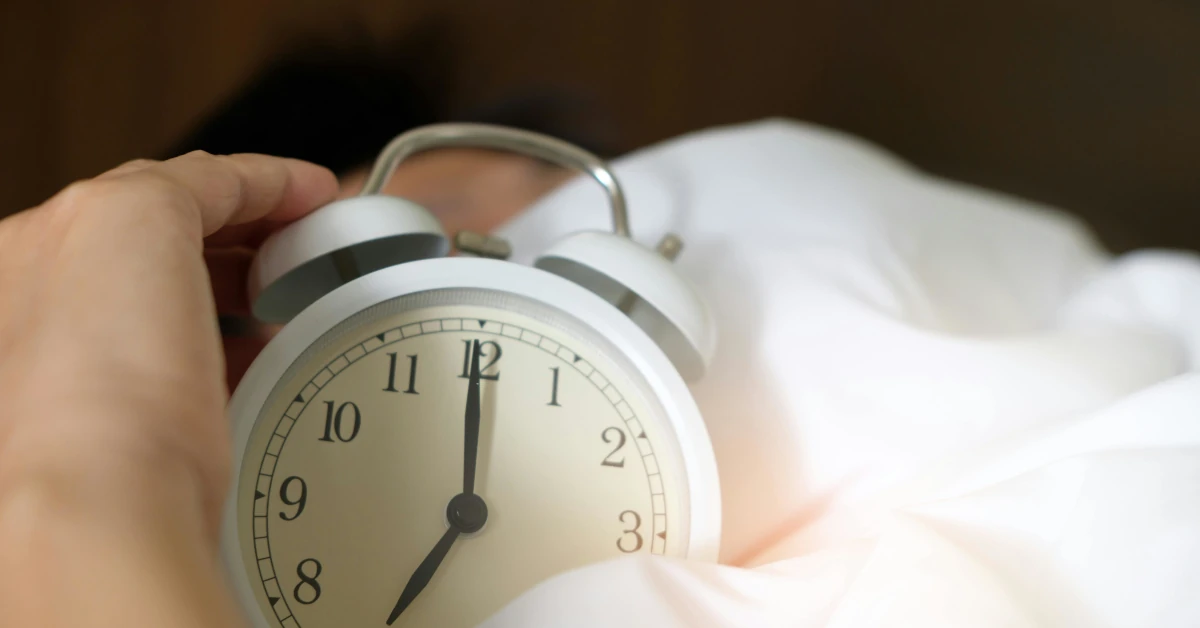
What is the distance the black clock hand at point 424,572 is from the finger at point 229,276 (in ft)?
0.86

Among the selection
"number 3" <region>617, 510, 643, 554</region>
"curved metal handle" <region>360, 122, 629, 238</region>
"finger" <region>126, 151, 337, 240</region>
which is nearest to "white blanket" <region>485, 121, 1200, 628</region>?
"number 3" <region>617, 510, 643, 554</region>

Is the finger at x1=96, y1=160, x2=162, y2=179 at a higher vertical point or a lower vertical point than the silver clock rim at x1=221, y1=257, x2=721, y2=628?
higher

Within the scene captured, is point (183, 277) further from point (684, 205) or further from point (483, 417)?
point (684, 205)

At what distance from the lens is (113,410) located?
352mm

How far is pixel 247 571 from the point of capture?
45 cm

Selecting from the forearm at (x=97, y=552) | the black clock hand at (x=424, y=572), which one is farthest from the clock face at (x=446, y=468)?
the forearm at (x=97, y=552)

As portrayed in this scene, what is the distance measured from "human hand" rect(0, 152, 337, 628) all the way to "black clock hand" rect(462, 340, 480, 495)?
142mm

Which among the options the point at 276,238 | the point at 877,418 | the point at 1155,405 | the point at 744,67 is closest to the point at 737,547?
the point at 877,418

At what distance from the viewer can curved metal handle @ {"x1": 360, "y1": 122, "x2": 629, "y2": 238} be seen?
2.00ft

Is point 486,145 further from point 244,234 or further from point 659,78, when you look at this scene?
point 659,78

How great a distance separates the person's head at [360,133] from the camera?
1.05 meters

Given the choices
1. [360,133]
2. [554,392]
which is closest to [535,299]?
[554,392]

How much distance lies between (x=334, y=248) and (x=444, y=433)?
0.14 m

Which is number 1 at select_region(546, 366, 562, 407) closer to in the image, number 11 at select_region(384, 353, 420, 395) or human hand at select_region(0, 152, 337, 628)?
number 11 at select_region(384, 353, 420, 395)
